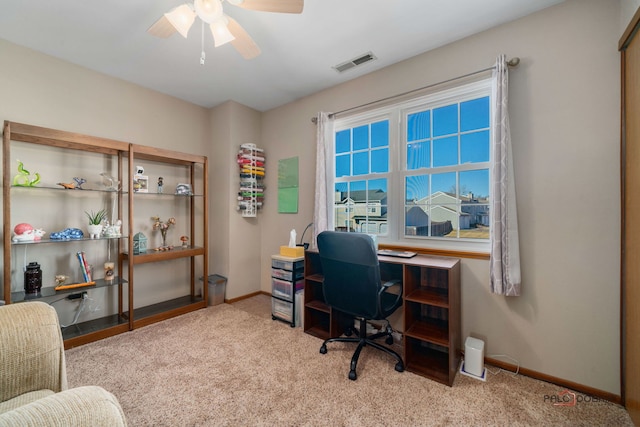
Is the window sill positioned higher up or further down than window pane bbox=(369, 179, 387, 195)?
Result: further down

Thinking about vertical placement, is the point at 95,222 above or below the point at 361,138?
below

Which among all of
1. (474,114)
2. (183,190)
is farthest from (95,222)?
(474,114)

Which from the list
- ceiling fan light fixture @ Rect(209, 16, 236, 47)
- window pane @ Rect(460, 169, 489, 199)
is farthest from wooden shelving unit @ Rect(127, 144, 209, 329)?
window pane @ Rect(460, 169, 489, 199)

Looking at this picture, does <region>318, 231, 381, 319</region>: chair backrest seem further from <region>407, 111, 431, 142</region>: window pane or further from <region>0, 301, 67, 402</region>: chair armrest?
<region>0, 301, 67, 402</region>: chair armrest

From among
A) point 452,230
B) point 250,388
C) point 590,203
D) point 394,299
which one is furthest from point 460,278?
point 250,388

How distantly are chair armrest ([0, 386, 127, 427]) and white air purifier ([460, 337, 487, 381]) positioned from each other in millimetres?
2050

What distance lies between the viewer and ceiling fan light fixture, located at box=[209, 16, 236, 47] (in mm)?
1684

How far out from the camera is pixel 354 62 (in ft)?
8.36

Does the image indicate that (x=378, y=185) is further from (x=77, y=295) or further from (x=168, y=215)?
(x=77, y=295)

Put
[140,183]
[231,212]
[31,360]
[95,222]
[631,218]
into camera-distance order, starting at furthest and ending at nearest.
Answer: [231,212], [140,183], [95,222], [631,218], [31,360]

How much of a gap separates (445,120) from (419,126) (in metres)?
0.22

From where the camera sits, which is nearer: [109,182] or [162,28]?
[162,28]

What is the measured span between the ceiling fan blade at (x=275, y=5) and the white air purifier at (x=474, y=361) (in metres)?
2.49

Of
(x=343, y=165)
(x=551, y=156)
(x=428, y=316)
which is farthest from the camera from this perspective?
(x=343, y=165)
